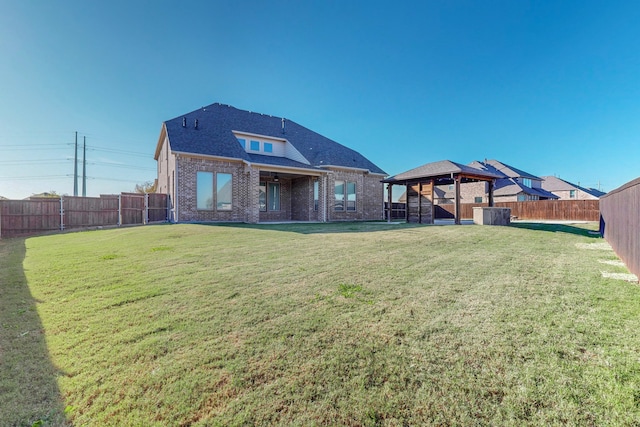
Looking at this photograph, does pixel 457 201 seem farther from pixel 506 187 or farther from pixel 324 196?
pixel 506 187

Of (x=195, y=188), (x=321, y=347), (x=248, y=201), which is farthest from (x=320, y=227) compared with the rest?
(x=321, y=347)

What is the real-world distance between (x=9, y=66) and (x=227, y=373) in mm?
19435

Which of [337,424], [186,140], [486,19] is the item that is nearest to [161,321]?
[337,424]

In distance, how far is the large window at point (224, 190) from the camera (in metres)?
14.4

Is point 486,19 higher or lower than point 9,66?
higher

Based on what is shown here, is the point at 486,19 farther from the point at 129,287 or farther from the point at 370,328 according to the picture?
the point at 129,287

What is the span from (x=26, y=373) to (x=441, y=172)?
47.5ft

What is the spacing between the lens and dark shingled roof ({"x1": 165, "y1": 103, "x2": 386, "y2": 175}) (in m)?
14.4

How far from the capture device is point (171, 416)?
1743 millimetres

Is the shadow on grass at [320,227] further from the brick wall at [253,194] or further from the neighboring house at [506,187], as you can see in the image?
the neighboring house at [506,187]

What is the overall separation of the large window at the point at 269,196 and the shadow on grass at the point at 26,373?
1358cm

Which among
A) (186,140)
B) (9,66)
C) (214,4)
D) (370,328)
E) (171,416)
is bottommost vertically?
(171,416)

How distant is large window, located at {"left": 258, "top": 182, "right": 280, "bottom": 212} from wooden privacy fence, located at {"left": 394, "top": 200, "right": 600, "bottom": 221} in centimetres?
1347

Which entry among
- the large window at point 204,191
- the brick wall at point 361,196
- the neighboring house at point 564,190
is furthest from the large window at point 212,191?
the neighboring house at point 564,190
